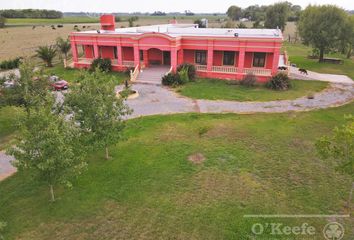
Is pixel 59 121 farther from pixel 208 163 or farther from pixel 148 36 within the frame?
pixel 148 36

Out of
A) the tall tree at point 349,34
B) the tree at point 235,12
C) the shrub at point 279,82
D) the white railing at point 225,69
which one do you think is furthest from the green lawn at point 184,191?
the tree at point 235,12

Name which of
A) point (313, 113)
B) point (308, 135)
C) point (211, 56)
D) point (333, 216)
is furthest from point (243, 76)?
point (333, 216)

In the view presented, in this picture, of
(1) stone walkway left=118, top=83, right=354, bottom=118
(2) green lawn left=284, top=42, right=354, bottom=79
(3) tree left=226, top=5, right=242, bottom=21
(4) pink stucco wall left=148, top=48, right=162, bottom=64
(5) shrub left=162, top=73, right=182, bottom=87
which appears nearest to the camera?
(1) stone walkway left=118, top=83, right=354, bottom=118

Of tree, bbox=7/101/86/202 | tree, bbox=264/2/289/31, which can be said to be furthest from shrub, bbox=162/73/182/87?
tree, bbox=264/2/289/31

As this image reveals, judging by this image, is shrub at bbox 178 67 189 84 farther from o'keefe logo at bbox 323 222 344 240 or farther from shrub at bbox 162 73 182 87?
o'keefe logo at bbox 323 222 344 240

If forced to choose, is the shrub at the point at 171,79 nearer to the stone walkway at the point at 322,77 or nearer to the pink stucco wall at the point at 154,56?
the pink stucco wall at the point at 154,56

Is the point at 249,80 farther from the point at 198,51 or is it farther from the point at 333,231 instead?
the point at 333,231
